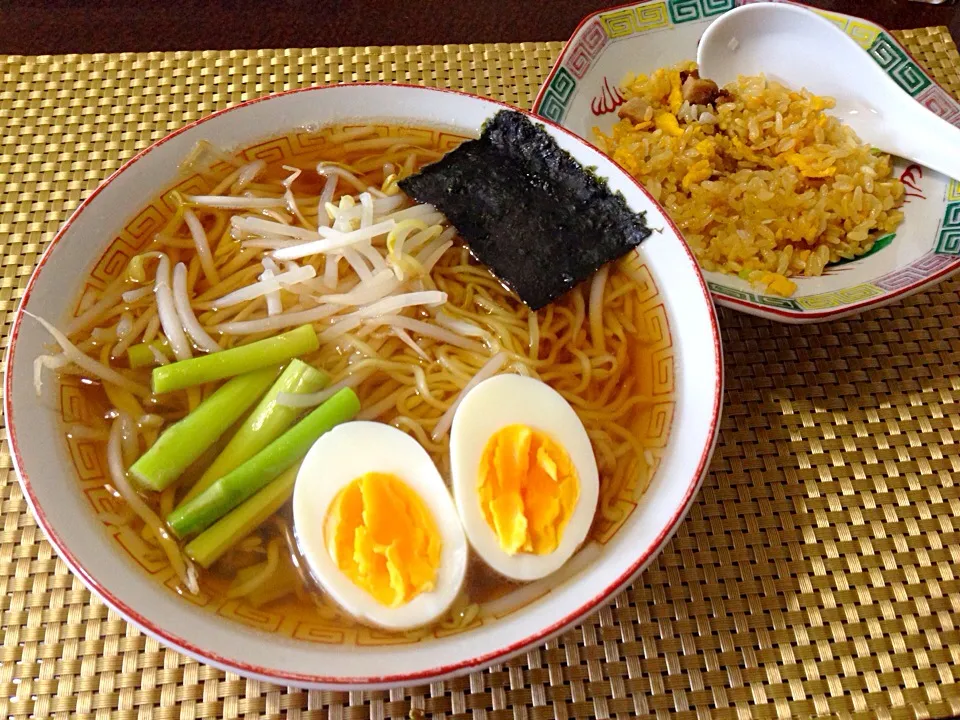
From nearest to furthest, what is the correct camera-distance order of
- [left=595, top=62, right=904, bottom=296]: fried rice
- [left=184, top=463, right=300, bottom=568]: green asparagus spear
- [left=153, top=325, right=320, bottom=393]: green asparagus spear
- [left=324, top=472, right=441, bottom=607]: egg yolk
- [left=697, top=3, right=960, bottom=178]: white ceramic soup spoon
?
[left=324, top=472, right=441, bottom=607]: egg yolk, [left=184, top=463, right=300, bottom=568]: green asparagus spear, [left=153, top=325, right=320, bottom=393]: green asparagus spear, [left=595, top=62, right=904, bottom=296]: fried rice, [left=697, top=3, right=960, bottom=178]: white ceramic soup spoon

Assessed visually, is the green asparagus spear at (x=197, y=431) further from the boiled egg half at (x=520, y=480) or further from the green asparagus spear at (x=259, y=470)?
the boiled egg half at (x=520, y=480)

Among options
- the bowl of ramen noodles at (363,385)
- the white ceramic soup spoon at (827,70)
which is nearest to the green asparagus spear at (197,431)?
the bowl of ramen noodles at (363,385)

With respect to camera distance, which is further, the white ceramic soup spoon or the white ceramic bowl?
the white ceramic soup spoon

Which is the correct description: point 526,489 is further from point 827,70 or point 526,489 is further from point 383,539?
point 827,70

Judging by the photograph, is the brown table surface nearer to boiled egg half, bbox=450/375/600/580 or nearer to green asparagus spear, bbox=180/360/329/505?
green asparagus spear, bbox=180/360/329/505

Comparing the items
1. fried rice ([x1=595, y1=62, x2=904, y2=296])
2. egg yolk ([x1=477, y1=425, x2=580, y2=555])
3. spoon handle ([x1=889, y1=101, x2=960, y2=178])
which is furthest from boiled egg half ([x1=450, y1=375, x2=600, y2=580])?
spoon handle ([x1=889, y1=101, x2=960, y2=178])

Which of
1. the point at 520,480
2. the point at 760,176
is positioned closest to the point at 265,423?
the point at 520,480
